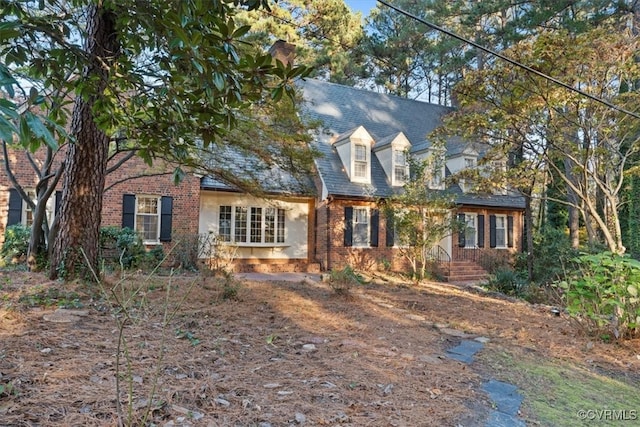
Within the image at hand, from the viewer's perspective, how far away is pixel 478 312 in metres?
6.69

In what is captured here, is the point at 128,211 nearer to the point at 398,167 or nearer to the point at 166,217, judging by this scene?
the point at 166,217

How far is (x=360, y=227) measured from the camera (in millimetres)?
13797

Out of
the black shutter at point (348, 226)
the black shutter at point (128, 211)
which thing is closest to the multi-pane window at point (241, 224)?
the black shutter at point (128, 211)

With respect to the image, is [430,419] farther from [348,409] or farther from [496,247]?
[496,247]

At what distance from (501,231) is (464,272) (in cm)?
318

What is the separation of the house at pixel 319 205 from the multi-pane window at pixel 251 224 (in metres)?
0.03

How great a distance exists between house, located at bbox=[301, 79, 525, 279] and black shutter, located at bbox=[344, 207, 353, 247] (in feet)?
0.09

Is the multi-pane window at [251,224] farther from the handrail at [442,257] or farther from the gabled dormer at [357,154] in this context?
the handrail at [442,257]

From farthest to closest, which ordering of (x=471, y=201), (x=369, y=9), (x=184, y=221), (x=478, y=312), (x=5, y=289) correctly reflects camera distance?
(x=369, y=9)
(x=471, y=201)
(x=184, y=221)
(x=478, y=312)
(x=5, y=289)

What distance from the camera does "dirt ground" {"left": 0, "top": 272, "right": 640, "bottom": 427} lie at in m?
2.28

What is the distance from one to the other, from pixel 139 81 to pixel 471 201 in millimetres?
14208

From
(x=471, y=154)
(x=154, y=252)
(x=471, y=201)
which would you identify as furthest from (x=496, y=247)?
(x=154, y=252)

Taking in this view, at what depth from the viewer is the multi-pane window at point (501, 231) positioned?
1620cm

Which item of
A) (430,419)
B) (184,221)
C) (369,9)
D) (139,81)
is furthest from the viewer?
(369,9)
